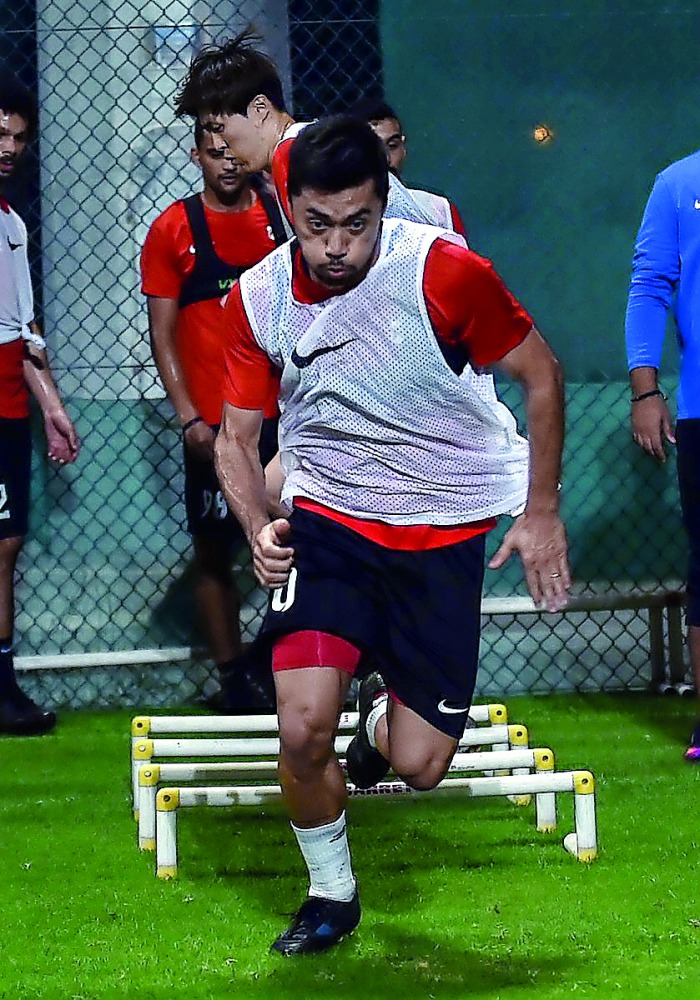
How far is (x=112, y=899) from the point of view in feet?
12.8

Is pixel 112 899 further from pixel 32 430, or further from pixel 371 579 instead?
pixel 32 430

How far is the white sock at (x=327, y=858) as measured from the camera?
3.49 metres

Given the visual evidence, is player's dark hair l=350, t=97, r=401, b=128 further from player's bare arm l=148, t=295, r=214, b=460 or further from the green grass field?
the green grass field

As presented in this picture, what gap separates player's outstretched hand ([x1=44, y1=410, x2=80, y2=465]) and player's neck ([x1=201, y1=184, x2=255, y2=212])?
0.92 metres

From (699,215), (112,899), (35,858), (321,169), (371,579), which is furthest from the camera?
(699,215)

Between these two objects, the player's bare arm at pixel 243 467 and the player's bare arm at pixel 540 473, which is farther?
the player's bare arm at pixel 243 467

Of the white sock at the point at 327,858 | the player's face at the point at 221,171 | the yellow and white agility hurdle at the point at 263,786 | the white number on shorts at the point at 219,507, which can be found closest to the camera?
the white sock at the point at 327,858

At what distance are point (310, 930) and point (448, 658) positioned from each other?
63cm

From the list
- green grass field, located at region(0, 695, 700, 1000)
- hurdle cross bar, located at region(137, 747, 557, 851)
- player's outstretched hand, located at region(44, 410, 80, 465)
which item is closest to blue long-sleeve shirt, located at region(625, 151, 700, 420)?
green grass field, located at region(0, 695, 700, 1000)

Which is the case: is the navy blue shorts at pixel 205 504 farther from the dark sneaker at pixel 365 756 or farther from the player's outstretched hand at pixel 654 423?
the dark sneaker at pixel 365 756

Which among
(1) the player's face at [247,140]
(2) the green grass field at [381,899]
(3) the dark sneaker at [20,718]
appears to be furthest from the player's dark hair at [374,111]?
(3) the dark sneaker at [20,718]

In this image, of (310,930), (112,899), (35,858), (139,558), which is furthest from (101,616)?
(310,930)

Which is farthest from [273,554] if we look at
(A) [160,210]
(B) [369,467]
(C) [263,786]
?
(A) [160,210]

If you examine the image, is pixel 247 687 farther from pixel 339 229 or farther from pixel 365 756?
pixel 339 229
